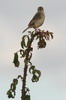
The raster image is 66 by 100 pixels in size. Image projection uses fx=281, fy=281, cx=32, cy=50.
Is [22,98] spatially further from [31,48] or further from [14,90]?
[31,48]

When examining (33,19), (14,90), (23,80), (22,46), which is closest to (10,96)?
(14,90)

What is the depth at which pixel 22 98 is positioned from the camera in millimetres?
5445

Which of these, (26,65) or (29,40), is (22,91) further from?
(29,40)

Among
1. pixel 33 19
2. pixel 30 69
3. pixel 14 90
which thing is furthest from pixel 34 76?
pixel 33 19

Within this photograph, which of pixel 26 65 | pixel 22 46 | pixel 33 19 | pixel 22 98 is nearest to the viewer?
pixel 22 98

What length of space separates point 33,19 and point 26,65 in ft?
22.3

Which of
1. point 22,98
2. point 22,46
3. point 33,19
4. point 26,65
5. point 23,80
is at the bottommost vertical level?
point 22,98

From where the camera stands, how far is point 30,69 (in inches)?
235

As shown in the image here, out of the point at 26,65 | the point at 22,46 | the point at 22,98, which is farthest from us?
the point at 22,46

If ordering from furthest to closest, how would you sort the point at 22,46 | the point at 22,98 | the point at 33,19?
the point at 33,19 < the point at 22,46 < the point at 22,98

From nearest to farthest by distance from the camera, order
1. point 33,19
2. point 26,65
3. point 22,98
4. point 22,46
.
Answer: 1. point 22,98
2. point 26,65
3. point 22,46
4. point 33,19

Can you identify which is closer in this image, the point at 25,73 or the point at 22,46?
the point at 25,73

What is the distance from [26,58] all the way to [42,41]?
780 mm

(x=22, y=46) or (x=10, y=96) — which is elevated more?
(x=22, y=46)
